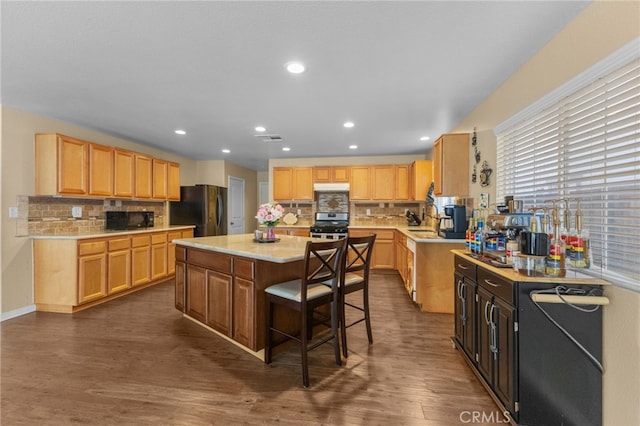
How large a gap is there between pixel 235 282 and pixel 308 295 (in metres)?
0.74

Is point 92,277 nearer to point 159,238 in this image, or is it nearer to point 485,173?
point 159,238

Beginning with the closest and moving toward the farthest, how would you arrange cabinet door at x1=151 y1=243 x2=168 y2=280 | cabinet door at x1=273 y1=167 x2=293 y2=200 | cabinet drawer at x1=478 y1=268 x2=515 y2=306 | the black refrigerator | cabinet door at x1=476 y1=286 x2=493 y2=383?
cabinet drawer at x1=478 y1=268 x2=515 y2=306, cabinet door at x1=476 y1=286 x2=493 y2=383, cabinet door at x1=151 y1=243 x2=168 y2=280, the black refrigerator, cabinet door at x1=273 y1=167 x2=293 y2=200

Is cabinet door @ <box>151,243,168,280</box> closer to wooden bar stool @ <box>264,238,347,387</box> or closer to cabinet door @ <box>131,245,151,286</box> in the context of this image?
cabinet door @ <box>131,245,151,286</box>

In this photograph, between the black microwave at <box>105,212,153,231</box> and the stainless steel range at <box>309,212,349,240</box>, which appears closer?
the black microwave at <box>105,212,153,231</box>

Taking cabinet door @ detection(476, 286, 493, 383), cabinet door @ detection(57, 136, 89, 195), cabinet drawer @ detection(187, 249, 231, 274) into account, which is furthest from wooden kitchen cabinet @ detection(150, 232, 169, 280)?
cabinet door @ detection(476, 286, 493, 383)

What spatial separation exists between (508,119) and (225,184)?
5576mm

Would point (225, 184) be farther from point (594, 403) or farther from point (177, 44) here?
point (594, 403)

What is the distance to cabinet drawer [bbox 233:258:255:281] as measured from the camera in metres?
2.26

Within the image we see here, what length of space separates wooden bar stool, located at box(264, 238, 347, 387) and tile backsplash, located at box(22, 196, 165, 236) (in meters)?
3.31

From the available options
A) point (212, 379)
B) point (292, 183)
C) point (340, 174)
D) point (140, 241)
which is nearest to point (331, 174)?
point (340, 174)

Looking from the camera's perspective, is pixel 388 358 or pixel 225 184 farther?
pixel 225 184

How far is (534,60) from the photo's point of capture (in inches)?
83.2

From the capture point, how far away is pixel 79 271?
3348 millimetres

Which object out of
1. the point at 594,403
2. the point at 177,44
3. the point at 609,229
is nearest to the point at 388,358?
the point at 594,403
